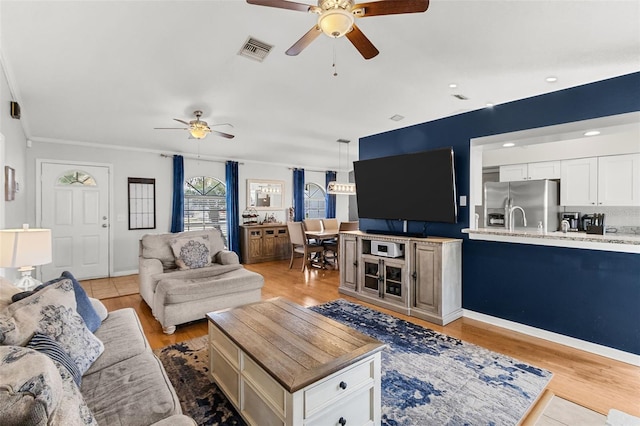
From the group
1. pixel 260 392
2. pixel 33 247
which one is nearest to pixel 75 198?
pixel 33 247

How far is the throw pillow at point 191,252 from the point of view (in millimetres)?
3957

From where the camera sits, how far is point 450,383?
7.34 ft

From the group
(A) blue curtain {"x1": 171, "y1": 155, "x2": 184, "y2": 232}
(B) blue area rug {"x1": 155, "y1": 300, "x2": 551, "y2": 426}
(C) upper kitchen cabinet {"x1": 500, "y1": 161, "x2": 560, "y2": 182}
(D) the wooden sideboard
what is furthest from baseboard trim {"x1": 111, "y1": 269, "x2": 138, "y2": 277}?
(C) upper kitchen cabinet {"x1": 500, "y1": 161, "x2": 560, "y2": 182}

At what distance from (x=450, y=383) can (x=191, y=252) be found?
3.30 meters

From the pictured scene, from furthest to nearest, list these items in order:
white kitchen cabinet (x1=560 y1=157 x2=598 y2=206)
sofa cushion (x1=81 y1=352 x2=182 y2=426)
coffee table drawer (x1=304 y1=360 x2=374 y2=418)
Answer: white kitchen cabinet (x1=560 y1=157 x2=598 y2=206), coffee table drawer (x1=304 y1=360 x2=374 y2=418), sofa cushion (x1=81 y1=352 x2=182 y2=426)

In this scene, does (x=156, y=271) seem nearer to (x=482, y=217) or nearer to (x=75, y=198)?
(x=75, y=198)

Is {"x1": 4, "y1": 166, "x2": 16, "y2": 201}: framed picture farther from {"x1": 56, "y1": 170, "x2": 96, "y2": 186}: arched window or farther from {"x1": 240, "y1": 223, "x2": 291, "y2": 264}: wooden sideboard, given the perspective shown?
{"x1": 240, "y1": 223, "x2": 291, "y2": 264}: wooden sideboard

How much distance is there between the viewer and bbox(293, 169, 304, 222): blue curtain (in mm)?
8234

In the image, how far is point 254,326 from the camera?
205 centimetres

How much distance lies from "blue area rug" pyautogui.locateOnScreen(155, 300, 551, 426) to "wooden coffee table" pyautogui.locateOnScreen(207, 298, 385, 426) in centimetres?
20

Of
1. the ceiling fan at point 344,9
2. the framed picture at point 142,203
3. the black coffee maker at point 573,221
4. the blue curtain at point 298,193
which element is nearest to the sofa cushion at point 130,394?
the ceiling fan at point 344,9

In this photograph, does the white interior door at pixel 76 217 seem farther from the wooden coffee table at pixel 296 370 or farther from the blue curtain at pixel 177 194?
the wooden coffee table at pixel 296 370

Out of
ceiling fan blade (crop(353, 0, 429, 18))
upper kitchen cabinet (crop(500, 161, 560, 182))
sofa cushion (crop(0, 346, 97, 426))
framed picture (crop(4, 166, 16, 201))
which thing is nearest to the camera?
sofa cushion (crop(0, 346, 97, 426))

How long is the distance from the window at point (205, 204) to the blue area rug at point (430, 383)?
4260 millimetres
